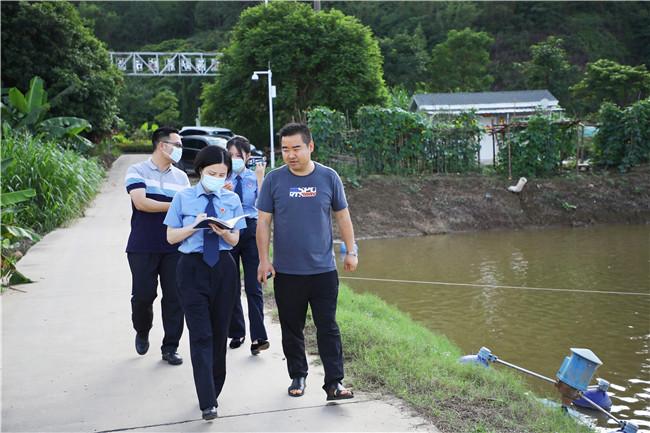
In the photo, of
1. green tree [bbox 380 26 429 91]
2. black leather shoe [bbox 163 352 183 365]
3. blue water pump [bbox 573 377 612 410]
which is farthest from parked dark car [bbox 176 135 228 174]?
green tree [bbox 380 26 429 91]

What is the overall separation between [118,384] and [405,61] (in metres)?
47.3

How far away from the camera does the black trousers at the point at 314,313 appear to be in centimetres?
504

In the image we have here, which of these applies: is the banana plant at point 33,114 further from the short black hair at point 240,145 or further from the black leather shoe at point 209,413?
the black leather shoe at point 209,413

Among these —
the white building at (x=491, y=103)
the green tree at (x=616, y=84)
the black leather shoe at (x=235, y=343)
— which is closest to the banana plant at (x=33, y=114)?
the black leather shoe at (x=235, y=343)

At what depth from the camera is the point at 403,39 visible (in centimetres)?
5119

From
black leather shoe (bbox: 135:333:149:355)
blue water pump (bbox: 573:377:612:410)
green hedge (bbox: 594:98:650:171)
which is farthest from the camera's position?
green hedge (bbox: 594:98:650:171)

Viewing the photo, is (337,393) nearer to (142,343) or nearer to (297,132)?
(297,132)

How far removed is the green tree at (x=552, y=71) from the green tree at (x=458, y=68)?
345cm

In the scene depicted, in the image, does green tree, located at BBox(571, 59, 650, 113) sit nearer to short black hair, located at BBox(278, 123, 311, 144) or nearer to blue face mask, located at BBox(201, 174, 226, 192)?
short black hair, located at BBox(278, 123, 311, 144)

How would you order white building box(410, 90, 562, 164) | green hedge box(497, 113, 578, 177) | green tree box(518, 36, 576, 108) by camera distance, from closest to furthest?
green hedge box(497, 113, 578, 177) → white building box(410, 90, 562, 164) → green tree box(518, 36, 576, 108)

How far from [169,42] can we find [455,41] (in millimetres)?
34699

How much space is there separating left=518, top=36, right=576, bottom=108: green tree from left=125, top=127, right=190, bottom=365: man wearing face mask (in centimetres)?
4402

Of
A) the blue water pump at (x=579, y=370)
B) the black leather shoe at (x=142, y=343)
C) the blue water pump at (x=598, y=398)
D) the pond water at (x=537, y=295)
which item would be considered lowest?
the pond water at (x=537, y=295)

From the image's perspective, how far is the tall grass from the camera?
559 inches
